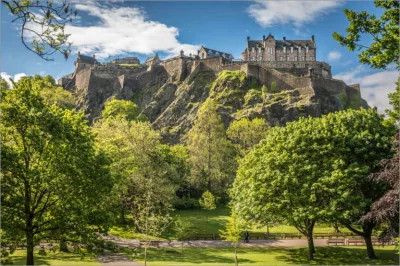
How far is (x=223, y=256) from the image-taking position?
101 ft

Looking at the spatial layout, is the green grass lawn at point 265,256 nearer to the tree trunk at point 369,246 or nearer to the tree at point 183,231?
the tree trunk at point 369,246

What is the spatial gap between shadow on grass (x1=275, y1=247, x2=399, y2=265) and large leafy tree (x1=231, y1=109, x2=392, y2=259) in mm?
1324

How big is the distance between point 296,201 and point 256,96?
187 feet

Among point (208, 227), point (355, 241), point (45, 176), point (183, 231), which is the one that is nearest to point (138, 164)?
point (183, 231)

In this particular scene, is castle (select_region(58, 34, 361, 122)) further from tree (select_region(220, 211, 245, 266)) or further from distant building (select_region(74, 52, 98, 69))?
tree (select_region(220, 211, 245, 266))

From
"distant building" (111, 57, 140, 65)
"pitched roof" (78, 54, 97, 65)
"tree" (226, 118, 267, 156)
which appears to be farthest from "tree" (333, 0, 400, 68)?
"distant building" (111, 57, 140, 65)

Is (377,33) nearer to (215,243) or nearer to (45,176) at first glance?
(45,176)

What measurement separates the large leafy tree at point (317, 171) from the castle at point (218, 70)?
186 feet

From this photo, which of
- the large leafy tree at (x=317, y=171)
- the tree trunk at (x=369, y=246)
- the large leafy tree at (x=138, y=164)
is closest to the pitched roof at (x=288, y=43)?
the large leafy tree at (x=138, y=164)

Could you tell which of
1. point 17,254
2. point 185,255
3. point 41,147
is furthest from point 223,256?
point 41,147

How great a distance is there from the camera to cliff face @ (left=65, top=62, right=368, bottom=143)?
258 ft

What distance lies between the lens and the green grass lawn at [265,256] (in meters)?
27.6

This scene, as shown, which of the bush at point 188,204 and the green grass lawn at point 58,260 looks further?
the bush at point 188,204

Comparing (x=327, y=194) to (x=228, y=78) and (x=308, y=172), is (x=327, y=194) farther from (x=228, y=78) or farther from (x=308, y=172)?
(x=228, y=78)
